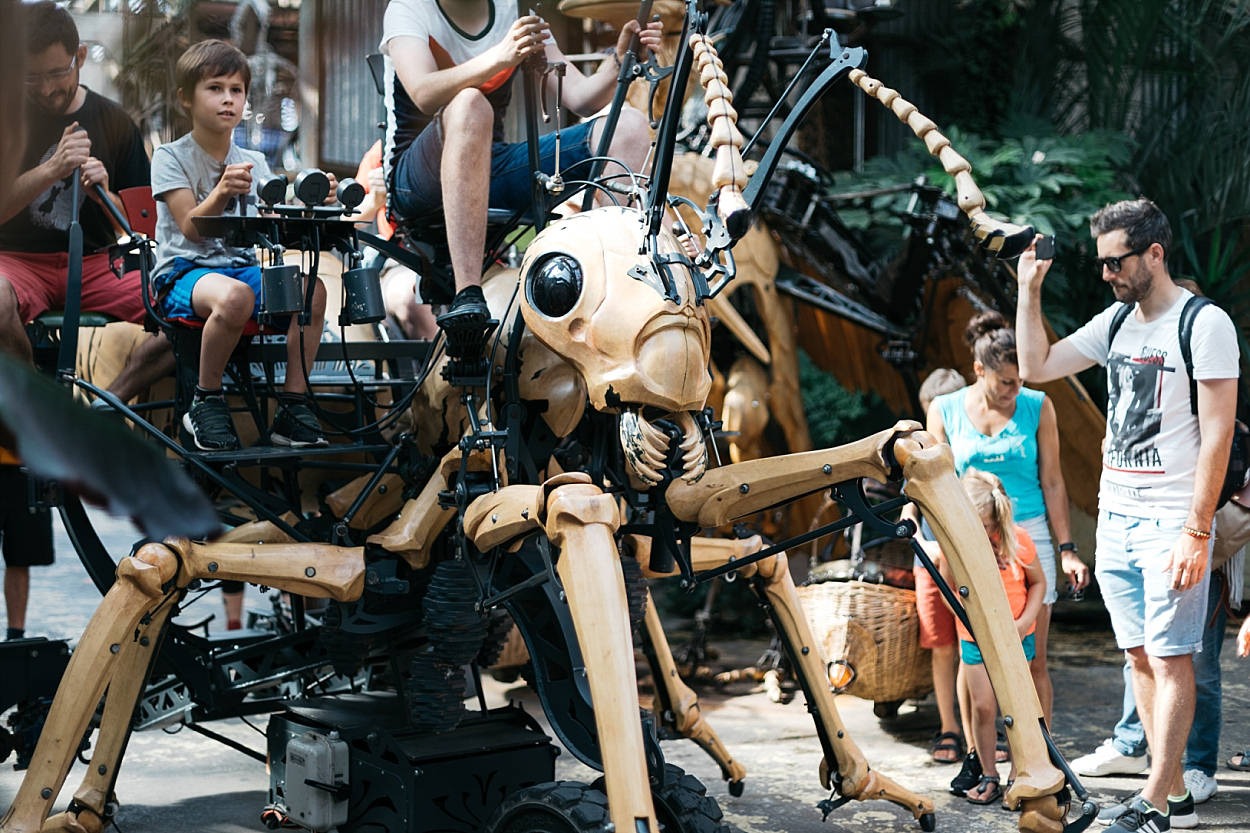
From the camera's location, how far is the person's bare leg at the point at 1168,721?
4684 millimetres

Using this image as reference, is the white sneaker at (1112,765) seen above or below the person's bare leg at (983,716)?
below

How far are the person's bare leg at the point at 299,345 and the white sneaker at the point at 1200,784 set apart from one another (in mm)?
3452

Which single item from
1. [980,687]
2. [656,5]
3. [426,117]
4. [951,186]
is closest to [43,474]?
[426,117]

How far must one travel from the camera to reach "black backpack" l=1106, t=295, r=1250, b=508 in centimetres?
486

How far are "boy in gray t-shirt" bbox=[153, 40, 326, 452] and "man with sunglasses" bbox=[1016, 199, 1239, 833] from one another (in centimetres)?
246

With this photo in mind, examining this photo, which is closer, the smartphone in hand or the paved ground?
the smartphone in hand

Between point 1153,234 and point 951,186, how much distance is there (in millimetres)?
3944

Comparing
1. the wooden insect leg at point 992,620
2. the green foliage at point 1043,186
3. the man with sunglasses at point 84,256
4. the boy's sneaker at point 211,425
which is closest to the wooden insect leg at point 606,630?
the wooden insect leg at point 992,620

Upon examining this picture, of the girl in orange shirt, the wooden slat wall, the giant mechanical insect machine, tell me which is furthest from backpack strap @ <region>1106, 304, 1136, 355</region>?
the wooden slat wall

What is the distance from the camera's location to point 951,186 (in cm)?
883

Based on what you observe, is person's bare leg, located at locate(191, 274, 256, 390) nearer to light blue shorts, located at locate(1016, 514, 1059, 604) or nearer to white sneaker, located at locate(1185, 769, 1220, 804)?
light blue shorts, located at locate(1016, 514, 1059, 604)

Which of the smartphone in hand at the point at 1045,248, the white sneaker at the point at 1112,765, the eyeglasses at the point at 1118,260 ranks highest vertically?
the smartphone in hand at the point at 1045,248

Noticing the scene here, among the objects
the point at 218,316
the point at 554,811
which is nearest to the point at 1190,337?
the point at 554,811

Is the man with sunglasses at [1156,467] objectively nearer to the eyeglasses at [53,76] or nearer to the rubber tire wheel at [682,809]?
the rubber tire wheel at [682,809]
